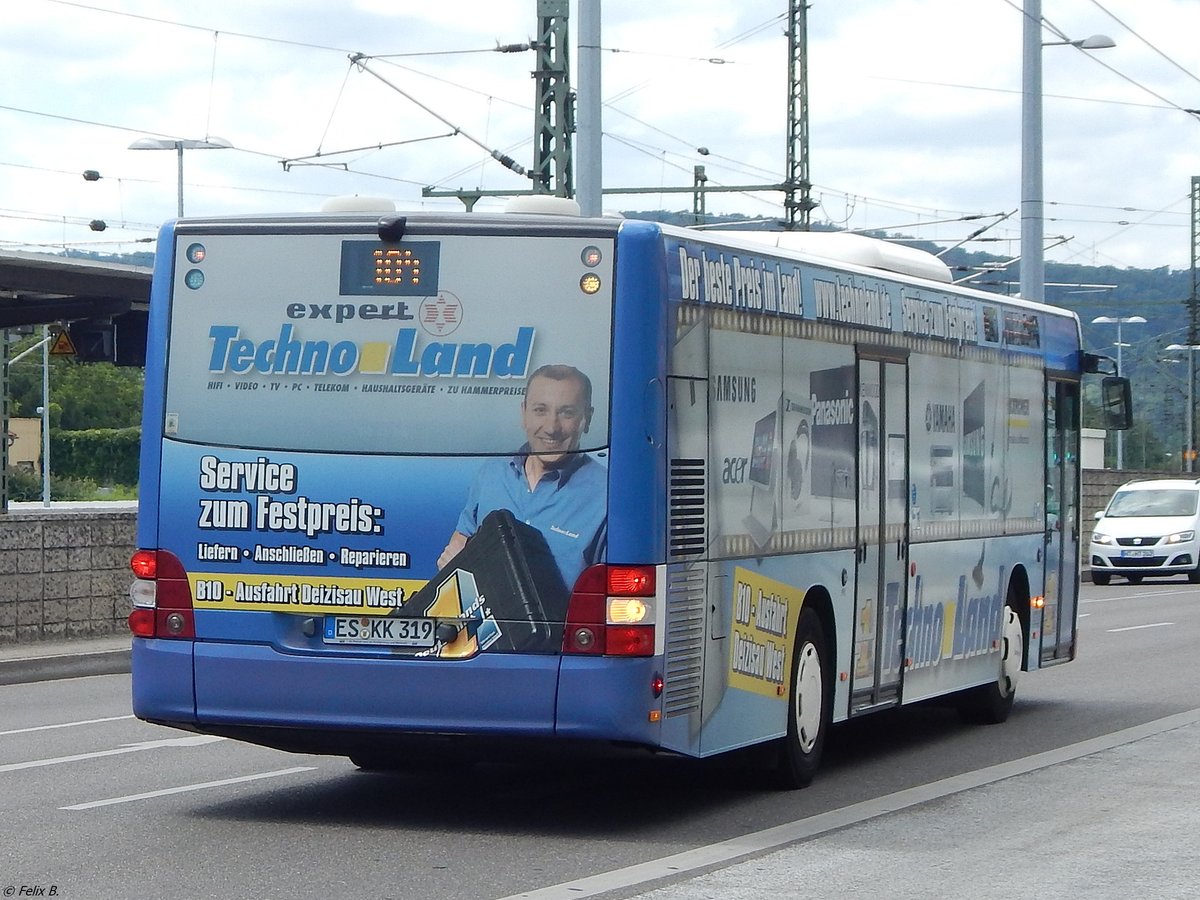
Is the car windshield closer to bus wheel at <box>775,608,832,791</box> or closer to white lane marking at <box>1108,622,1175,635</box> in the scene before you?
white lane marking at <box>1108,622,1175,635</box>

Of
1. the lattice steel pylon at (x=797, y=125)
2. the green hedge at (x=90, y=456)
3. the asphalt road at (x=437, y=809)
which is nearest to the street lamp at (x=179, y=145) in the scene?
the lattice steel pylon at (x=797, y=125)

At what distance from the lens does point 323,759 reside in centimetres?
1215

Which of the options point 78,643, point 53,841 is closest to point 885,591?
point 53,841

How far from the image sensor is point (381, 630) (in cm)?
934

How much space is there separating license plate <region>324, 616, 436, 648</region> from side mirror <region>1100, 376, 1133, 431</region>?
8.28 metres

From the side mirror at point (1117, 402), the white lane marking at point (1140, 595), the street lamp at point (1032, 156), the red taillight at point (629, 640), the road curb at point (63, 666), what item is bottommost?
the white lane marking at point (1140, 595)

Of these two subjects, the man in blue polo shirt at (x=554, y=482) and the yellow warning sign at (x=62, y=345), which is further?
the yellow warning sign at (x=62, y=345)

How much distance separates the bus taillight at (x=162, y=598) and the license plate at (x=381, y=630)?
67 cm

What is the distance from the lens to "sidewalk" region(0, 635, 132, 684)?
57.8 feet

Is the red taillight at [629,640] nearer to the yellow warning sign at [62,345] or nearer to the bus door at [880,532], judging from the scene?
the bus door at [880,532]

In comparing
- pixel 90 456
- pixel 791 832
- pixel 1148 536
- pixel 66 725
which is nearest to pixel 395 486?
pixel 791 832

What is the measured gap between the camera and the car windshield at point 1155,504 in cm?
3844

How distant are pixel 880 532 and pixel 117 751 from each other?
4.51 metres

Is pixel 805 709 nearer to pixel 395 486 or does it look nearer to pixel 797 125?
pixel 395 486
